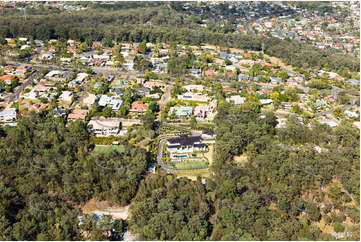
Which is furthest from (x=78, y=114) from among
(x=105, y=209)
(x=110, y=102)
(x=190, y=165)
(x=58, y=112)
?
(x=190, y=165)

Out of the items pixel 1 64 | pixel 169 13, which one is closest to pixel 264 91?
pixel 1 64

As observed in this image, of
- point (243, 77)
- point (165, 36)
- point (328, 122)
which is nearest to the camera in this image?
point (328, 122)

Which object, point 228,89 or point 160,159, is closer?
point 160,159

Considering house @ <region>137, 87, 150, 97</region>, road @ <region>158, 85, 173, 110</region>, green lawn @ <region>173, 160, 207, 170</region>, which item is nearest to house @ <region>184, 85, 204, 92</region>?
road @ <region>158, 85, 173, 110</region>

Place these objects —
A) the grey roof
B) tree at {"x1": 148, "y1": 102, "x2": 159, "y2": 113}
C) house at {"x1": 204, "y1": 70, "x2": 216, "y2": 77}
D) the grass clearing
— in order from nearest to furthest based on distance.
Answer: the grass clearing
the grey roof
tree at {"x1": 148, "y1": 102, "x2": 159, "y2": 113}
house at {"x1": 204, "y1": 70, "x2": 216, "y2": 77}

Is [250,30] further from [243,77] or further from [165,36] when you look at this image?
[243,77]

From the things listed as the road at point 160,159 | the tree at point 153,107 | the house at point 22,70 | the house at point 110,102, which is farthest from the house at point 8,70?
the road at point 160,159

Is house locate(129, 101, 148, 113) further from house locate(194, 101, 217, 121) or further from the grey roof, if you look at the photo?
the grey roof
